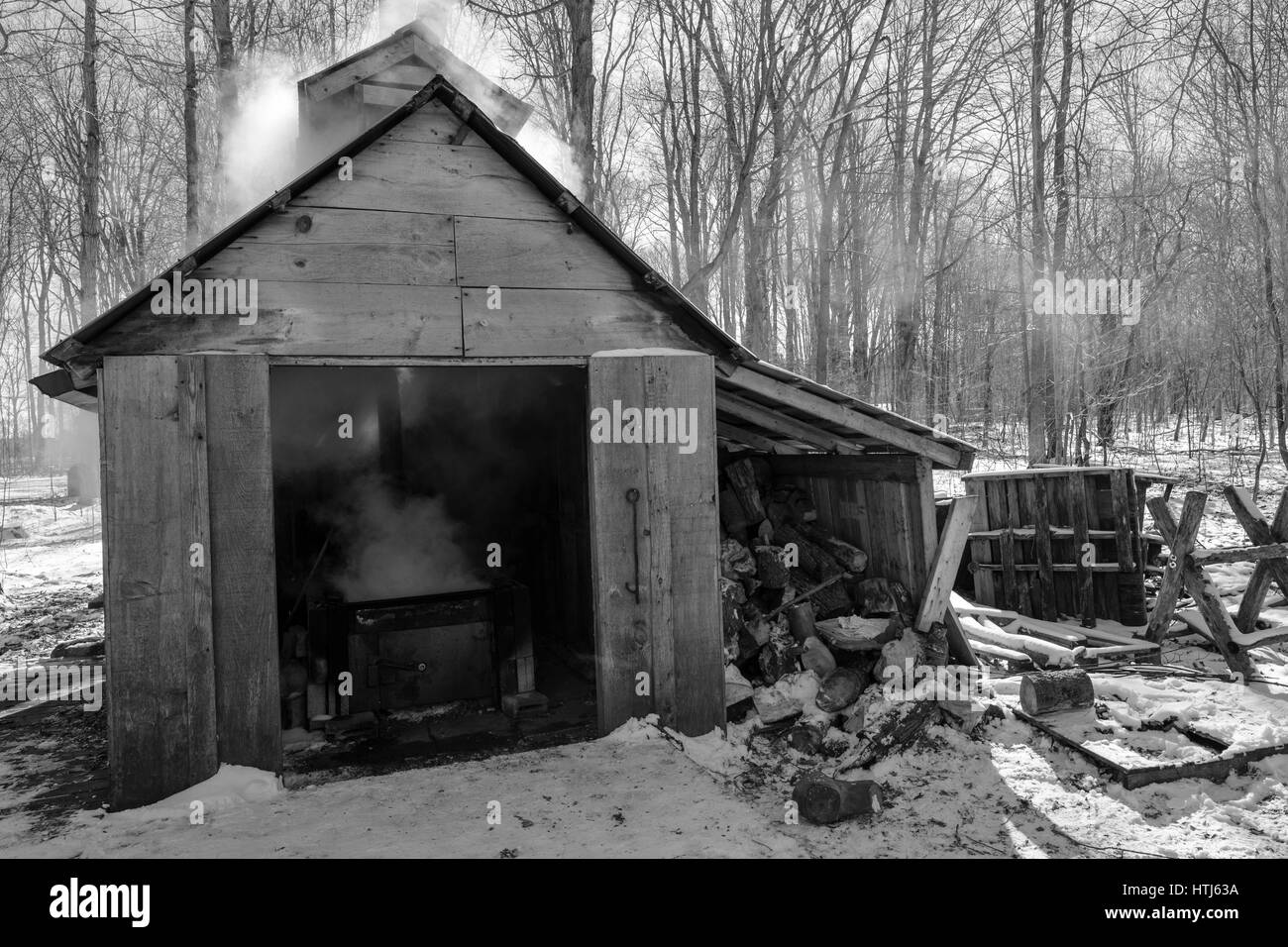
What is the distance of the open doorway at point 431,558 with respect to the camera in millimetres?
7176

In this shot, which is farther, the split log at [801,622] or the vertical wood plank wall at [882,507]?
the vertical wood plank wall at [882,507]

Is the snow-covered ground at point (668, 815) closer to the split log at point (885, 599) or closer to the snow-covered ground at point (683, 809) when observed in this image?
the snow-covered ground at point (683, 809)

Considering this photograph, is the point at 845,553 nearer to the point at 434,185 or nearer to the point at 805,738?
the point at 805,738

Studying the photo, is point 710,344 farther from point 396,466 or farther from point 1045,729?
point 396,466

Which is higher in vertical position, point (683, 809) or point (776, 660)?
point (776, 660)

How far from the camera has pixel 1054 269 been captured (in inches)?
755

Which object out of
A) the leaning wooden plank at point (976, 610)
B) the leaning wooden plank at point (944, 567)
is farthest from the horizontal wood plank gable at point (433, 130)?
the leaning wooden plank at point (976, 610)

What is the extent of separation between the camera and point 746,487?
29.0ft

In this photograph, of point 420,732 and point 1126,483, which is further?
point 1126,483

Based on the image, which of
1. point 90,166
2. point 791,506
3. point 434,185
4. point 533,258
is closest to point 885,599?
point 791,506

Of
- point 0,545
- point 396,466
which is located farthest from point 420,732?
point 0,545

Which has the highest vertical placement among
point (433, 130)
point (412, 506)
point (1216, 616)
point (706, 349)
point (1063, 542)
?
point (433, 130)

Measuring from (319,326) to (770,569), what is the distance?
4700 millimetres
